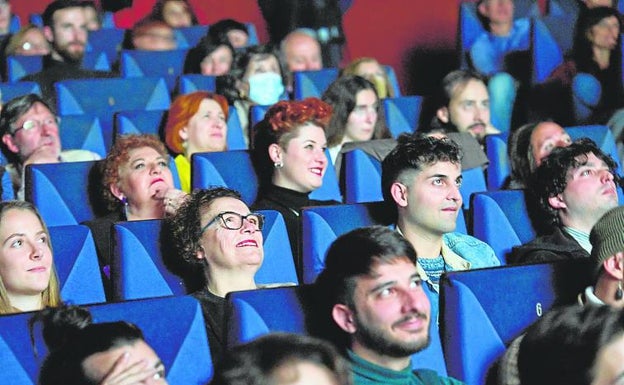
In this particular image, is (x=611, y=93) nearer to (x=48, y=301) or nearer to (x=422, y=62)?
(x=422, y=62)

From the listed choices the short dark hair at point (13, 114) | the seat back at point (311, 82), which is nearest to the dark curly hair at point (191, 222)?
the short dark hair at point (13, 114)

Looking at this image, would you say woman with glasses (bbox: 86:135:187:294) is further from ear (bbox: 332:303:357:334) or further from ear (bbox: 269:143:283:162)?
ear (bbox: 332:303:357:334)

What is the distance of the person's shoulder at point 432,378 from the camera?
1.43 m

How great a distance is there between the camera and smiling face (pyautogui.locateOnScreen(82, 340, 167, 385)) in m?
1.24

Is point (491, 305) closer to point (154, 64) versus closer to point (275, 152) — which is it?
point (275, 152)

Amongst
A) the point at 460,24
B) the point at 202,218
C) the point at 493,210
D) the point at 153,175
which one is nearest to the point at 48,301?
the point at 202,218

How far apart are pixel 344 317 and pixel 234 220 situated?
443mm

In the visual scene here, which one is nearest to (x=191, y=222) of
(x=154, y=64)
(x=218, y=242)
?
(x=218, y=242)

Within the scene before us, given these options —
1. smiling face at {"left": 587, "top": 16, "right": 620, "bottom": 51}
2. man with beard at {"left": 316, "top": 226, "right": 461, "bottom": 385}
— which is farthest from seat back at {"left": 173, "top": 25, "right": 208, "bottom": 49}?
man with beard at {"left": 316, "top": 226, "right": 461, "bottom": 385}

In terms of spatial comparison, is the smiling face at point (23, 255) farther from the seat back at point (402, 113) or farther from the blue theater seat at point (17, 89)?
the seat back at point (402, 113)

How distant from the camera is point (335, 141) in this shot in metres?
2.79

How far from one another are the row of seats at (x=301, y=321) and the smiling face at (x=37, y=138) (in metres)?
1.14

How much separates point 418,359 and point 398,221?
1.62ft

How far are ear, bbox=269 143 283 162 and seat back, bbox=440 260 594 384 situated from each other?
82 centimetres
